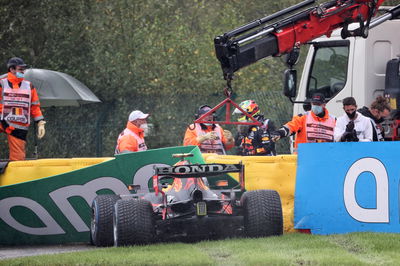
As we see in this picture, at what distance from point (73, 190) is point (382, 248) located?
168 inches

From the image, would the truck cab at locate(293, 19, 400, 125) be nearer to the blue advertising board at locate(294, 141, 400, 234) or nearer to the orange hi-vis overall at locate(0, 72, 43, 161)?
the blue advertising board at locate(294, 141, 400, 234)

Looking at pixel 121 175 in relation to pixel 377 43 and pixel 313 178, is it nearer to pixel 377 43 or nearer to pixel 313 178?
pixel 313 178

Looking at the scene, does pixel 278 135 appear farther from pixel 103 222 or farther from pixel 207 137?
pixel 103 222

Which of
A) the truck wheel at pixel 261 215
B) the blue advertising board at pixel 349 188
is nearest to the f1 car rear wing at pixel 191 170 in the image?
the truck wheel at pixel 261 215

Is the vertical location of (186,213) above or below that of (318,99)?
below

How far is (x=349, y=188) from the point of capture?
11.2 metres

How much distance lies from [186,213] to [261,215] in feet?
2.57

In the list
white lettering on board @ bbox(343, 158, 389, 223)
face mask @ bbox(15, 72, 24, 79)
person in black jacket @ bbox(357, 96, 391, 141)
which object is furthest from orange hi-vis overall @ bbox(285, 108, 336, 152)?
face mask @ bbox(15, 72, 24, 79)

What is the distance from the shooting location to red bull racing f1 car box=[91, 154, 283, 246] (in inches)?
414

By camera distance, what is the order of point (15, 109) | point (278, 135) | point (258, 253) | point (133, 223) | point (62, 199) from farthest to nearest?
point (15, 109) < point (278, 135) < point (62, 199) < point (133, 223) < point (258, 253)

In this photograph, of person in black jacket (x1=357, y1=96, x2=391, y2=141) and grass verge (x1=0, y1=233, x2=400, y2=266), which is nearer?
grass verge (x1=0, y1=233, x2=400, y2=266)

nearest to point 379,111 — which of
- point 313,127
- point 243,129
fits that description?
point 313,127

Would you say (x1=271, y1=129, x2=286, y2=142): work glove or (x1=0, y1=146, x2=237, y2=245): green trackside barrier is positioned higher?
(x1=271, y1=129, x2=286, y2=142): work glove

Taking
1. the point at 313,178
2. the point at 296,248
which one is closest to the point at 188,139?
the point at 313,178
